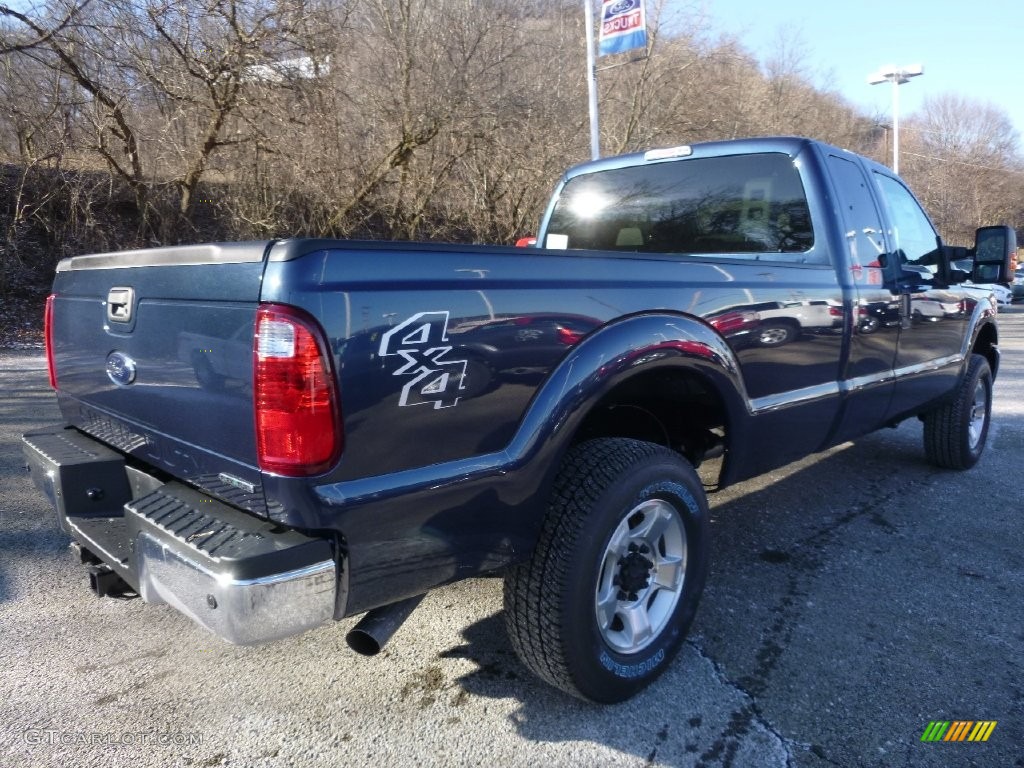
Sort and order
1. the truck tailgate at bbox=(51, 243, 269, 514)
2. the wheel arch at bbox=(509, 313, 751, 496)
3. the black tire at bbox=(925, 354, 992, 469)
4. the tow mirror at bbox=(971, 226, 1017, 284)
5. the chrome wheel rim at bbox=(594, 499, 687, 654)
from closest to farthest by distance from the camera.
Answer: the truck tailgate at bbox=(51, 243, 269, 514), the wheel arch at bbox=(509, 313, 751, 496), the chrome wheel rim at bbox=(594, 499, 687, 654), the tow mirror at bbox=(971, 226, 1017, 284), the black tire at bbox=(925, 354, 992, 469)

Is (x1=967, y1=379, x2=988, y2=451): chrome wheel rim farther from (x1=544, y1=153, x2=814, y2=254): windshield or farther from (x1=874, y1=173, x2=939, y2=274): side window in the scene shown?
(x1=544, y1=153, x2=814, y2=254): windshield

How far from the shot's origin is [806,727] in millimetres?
2480

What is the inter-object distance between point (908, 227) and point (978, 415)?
183 centimetres

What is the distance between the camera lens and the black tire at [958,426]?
5105 millimetres

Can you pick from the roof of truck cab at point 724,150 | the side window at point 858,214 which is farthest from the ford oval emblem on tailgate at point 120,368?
the side window at point 858,214

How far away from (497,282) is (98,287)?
1.44 meters

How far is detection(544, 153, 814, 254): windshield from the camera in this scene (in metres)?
3.74

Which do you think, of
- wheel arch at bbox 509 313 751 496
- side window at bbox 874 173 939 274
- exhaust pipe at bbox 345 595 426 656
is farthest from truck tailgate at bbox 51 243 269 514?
side window at bbox 874 173 939 274

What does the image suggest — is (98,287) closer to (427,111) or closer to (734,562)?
(734,562)

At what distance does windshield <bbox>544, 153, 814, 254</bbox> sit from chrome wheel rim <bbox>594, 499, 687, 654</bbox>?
171cm

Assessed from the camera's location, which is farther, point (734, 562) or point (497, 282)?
point (734, 562)

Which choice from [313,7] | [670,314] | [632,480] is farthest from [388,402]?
[313,7]

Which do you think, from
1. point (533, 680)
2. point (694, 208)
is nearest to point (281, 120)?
point (694, 208)

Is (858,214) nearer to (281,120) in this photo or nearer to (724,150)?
(724,150)
